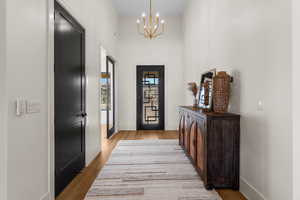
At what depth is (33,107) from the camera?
183 centimetres

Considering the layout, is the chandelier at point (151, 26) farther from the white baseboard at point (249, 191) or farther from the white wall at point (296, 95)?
the white baseboard at point (249, 191)

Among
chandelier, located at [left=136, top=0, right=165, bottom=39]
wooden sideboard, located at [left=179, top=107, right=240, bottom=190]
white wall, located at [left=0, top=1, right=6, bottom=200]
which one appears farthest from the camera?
chandelier, located at [left=136, top=0, right=165, bottom=39]

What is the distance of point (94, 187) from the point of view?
2.51 m

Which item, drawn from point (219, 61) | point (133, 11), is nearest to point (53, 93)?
point (219, 61)

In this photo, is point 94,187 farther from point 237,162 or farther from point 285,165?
point 285,165

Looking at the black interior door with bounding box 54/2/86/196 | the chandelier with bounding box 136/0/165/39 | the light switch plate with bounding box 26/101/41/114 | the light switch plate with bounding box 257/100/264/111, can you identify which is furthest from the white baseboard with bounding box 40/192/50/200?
the chandelier with bounding box 136/0/165/39

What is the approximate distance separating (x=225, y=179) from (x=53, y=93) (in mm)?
2197

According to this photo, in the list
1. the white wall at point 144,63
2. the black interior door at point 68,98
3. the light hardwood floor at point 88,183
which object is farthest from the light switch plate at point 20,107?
the white wall at point 144,63

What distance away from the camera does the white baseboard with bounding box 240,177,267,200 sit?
80.9 inches

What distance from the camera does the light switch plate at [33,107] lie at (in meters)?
1.75

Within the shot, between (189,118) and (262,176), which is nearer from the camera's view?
(262,176)

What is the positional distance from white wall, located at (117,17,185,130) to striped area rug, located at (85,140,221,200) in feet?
8.23

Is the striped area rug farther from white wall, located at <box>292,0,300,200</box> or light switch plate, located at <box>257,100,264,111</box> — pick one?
light switch plate, located at <box>257,100,264,111</box>

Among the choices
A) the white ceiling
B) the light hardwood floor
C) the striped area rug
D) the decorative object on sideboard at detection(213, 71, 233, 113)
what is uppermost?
the white ceiling
